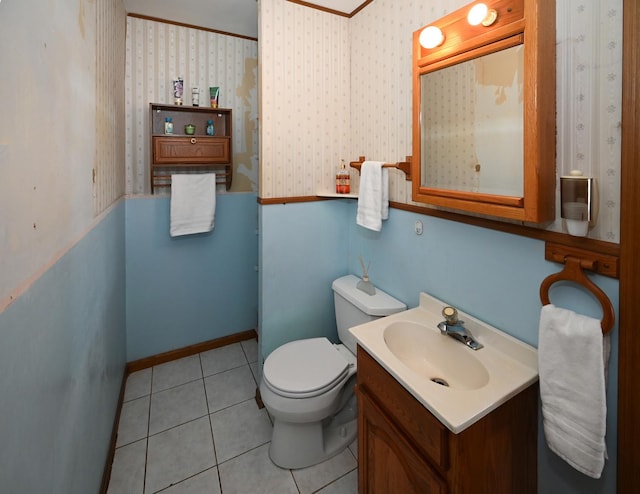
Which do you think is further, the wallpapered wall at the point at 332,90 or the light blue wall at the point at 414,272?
the wallpapered wall at the point at 332,90

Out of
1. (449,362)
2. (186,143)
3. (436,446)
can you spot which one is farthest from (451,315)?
(186,143)

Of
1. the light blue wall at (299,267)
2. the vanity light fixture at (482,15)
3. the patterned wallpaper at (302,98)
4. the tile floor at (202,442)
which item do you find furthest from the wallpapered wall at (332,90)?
the tile floor at (202,442)

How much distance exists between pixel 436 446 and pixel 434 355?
1.43 feet

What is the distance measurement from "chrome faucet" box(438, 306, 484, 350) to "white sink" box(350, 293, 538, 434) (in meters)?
0.03

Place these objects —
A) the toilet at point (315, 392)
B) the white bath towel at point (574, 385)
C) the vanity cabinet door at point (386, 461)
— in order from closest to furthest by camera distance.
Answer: the white bath towel at point (574, 385)
the vanity cabinet door at point (386, 461)
the toilet at point (315, 392)

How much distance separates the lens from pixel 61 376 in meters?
0.85

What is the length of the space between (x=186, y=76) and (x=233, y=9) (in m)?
0.55

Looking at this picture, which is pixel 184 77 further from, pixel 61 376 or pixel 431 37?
pixel 61 376

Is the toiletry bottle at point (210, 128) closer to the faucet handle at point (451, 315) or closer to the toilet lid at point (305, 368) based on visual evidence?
the toilet lid at point (305, 368)

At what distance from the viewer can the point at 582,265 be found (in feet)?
3.03

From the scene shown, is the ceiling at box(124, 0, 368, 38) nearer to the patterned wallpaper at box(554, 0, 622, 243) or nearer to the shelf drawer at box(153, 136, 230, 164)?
the shelf drawer at box(153, 136, 230, 164)

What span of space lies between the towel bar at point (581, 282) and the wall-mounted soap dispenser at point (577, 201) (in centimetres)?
9

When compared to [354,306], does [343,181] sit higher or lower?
higher

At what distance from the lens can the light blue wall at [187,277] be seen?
228 centimetres
